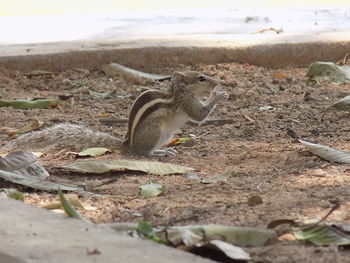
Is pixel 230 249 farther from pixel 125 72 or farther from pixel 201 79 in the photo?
pixel 125 72

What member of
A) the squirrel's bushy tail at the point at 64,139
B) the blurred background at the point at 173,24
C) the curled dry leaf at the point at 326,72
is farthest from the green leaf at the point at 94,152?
the blurred background at the point at 173,24

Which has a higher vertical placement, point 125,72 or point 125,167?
point 125,72

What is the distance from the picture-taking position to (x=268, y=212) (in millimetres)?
3922

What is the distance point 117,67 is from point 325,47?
1902 mm

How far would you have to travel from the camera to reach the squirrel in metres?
5.52

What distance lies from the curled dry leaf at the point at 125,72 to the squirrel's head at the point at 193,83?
1.39 metres

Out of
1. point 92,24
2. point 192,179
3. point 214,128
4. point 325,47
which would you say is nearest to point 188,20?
point 92,24

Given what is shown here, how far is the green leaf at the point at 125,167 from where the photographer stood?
4.93 m

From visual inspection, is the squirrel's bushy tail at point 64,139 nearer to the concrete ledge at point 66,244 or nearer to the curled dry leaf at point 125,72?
the concrete ledge at point 66,244

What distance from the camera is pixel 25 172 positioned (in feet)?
15.7

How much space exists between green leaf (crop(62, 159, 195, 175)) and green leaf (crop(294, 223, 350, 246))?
1.46 metres

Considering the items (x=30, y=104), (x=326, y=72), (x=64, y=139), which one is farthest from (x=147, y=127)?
(x=326, y=72)

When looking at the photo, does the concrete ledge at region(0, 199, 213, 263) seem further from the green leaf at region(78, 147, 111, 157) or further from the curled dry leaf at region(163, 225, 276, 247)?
the green leaf at region(78, 147, 111, 157)

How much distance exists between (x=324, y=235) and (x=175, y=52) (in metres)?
4.86
